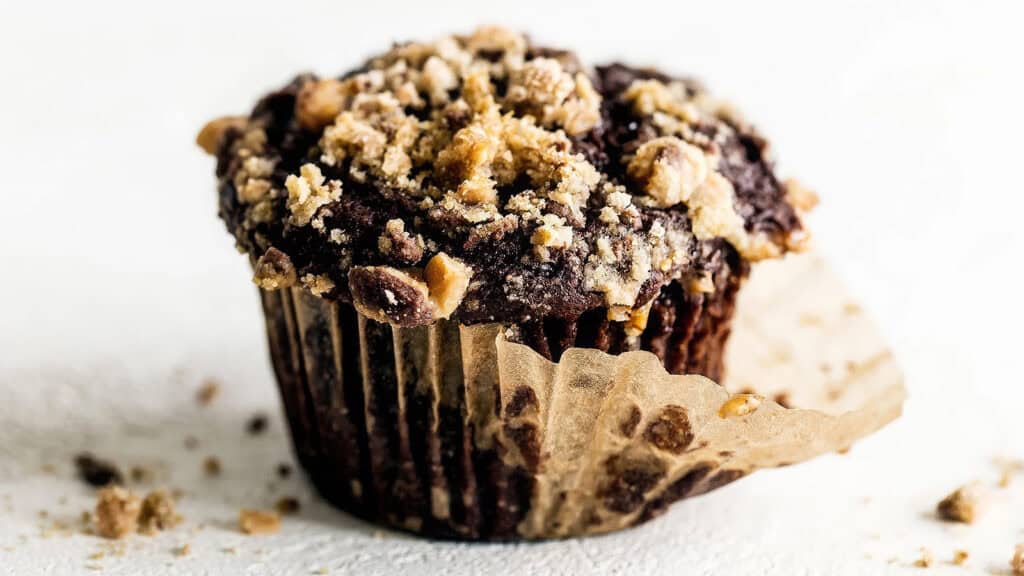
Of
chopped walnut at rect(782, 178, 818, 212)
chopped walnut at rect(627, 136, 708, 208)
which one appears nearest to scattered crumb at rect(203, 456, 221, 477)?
chopped walnut at rect(627, 136, 708, 208)

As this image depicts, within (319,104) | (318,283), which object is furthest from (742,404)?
(319,104)

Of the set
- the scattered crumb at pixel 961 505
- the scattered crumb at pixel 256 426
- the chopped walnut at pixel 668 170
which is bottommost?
the scattered crumb at pixel 961 505

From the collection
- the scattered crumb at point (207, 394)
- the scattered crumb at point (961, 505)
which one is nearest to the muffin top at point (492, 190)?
the scattered crumb at point (961, 505)

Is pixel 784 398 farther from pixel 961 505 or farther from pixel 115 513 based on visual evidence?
pixel 115 513

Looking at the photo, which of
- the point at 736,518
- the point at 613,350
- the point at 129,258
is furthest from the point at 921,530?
the point at 129,258

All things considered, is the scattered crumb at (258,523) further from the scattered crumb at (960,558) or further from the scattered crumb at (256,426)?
the scattered crumb at (960,558)

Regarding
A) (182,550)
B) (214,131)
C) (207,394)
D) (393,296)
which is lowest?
(182,550)
